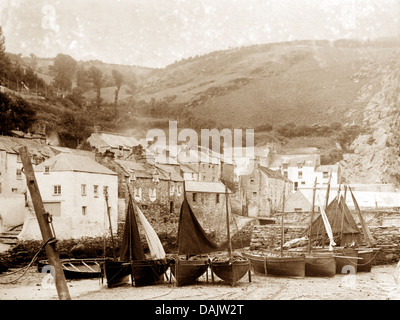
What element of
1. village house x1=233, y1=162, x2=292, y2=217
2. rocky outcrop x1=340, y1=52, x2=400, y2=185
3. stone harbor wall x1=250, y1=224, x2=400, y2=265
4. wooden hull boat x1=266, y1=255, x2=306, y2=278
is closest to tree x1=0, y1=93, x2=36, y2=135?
village house x1=233, y1=162, x2=292, y2=217

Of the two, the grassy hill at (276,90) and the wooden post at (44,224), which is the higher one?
the grassy hill at (276,90)

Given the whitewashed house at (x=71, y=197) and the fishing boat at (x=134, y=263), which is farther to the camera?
the whitewashed house at (x=71, y=197)

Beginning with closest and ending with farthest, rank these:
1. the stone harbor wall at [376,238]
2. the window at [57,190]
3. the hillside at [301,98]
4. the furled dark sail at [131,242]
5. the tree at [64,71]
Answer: the furled dark sail at [131,242], the stone harbor wall at [376,238], the window at [57,190], the hillside at [301,98], the tree at [64,71]

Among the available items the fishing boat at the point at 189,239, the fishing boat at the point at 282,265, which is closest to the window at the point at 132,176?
the fishing boat at the point at 282,265

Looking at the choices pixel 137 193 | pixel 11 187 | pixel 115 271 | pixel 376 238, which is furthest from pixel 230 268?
pixel 137 193

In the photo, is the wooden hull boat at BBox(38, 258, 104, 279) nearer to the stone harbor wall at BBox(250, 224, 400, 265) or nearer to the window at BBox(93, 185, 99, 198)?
the window at BBox(93, 185, 99, 198)

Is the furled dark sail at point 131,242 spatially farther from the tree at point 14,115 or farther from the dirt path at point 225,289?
the tree at point 14,115
